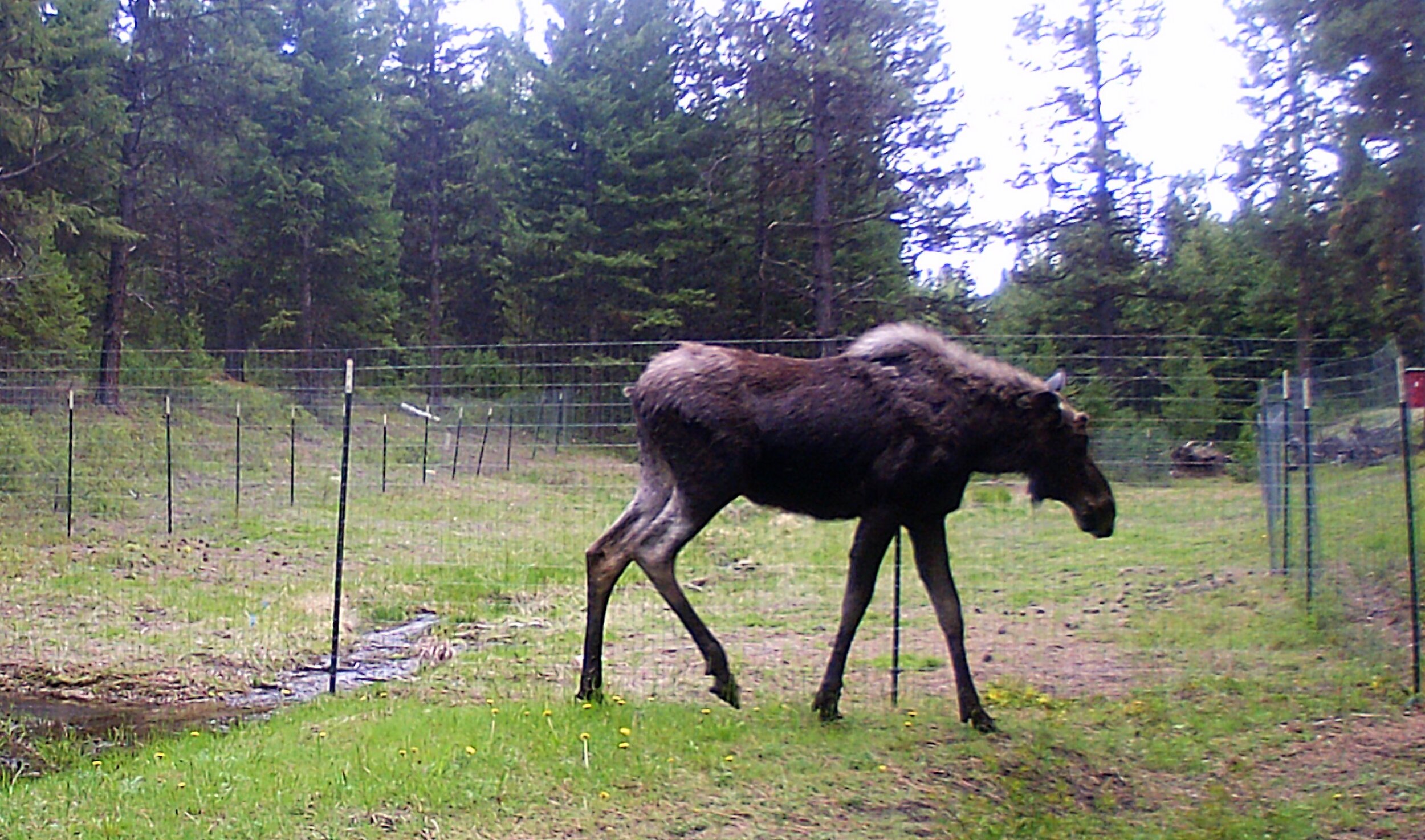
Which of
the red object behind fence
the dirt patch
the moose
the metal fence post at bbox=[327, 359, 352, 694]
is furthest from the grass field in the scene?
the red object behind fence

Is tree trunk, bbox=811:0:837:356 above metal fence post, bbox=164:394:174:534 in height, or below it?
above

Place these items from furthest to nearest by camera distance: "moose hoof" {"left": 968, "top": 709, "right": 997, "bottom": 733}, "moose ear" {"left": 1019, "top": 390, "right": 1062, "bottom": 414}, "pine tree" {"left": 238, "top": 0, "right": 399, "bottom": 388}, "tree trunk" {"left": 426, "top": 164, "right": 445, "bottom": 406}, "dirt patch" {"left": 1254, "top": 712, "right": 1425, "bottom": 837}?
"tree trunk" {"left": 426, "top": 164, "right": 445, "bottom": 406} < "pine tree" {"left": 238, "top": 0, "right": 399, "bottom": 388} < "moose ear" {"left": 1019, "top": 390, "right": 1062, "bottom": 414} < "moose hoof" {"left": 968, "top": 709, "right": 997, "bottom": 733} < "dirt patch" {"left": 1254, "top": 712, "right": 1425, "bottom": 837}

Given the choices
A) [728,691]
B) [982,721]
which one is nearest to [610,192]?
[728,691]

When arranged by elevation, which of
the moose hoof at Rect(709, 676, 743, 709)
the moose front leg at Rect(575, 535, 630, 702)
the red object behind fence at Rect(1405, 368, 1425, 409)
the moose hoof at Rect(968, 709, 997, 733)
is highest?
the red object behind fence at Rect(1405, 368, 1425, 409)

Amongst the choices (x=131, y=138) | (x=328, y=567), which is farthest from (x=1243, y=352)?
(x=131, y=138)

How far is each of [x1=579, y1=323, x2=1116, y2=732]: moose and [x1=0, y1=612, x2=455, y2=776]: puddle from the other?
6.69 feet

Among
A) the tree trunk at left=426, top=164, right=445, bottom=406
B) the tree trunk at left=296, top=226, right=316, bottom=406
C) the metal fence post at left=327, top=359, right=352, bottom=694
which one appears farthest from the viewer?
the tree trunk at left=426, top=164, right=445, bottom=406

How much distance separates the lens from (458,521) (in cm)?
1056

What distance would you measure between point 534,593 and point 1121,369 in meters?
4.84

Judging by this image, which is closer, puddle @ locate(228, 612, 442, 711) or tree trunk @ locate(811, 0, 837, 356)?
puddle @ locate(228, 612, 442, 711)

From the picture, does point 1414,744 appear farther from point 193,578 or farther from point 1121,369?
point 193,578

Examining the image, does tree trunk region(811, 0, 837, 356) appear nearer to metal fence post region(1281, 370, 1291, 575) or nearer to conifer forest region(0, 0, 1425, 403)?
conifer forest region(0, 0, 1425, 403)

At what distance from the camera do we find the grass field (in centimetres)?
467

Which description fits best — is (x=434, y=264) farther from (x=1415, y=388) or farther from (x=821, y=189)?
(x=1415, y=388)
